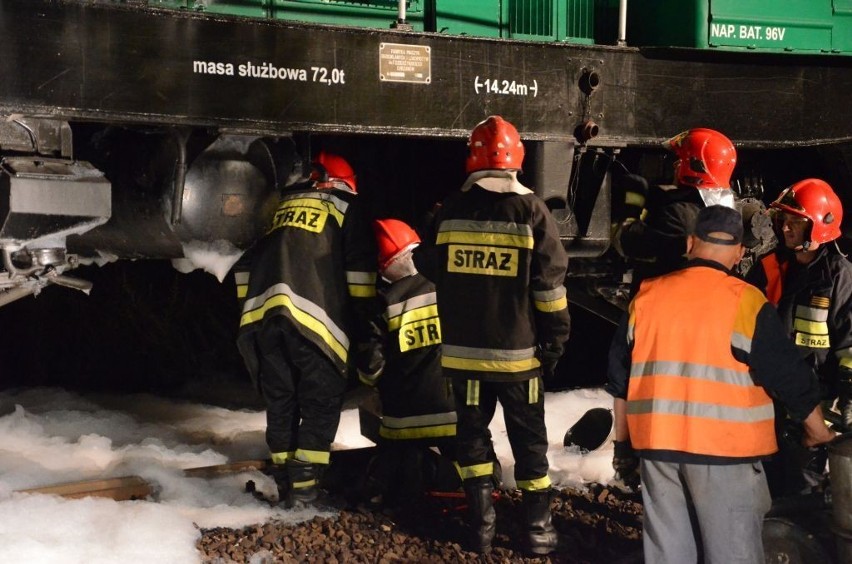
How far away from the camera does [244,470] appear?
19.2 feet

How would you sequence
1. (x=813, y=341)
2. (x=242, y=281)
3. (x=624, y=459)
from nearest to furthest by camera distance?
(x=624, y=459), (x=813, y=341), (x=242, y=281)

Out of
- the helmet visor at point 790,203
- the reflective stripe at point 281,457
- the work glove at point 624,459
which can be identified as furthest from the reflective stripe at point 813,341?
the reflective stripe at point 281,457

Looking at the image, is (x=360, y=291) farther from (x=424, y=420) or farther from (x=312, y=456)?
(x=312, y=456)

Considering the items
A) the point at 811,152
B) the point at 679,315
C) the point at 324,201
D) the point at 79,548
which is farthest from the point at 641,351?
the point at 811,152

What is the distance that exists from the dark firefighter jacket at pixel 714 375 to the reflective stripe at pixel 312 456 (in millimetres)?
2034

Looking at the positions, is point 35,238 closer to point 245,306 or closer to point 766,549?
point 245,306

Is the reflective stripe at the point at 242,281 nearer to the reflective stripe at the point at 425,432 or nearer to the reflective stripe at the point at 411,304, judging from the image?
the reflective stripe at the point at 411,304

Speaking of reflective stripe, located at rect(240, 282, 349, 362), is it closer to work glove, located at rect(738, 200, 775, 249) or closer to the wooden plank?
the wooden plank

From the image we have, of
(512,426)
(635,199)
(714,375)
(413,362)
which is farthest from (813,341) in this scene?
(413,362)

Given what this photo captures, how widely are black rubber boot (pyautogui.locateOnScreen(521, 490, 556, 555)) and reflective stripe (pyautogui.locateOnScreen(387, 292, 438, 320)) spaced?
3.80 feet

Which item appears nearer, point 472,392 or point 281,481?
point 472,392

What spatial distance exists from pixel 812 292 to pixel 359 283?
222cm

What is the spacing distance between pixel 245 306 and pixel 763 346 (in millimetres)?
2802

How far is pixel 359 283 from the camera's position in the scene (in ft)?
17.8
